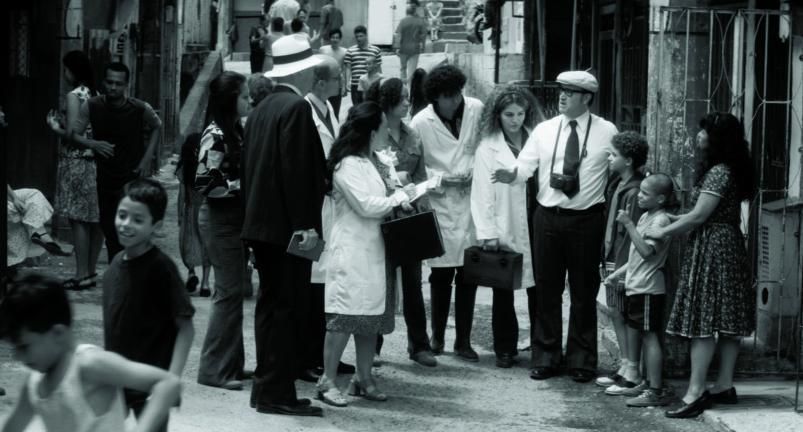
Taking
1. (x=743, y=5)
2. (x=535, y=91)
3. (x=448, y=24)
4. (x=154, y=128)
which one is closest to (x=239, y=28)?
(x=448, y=24)

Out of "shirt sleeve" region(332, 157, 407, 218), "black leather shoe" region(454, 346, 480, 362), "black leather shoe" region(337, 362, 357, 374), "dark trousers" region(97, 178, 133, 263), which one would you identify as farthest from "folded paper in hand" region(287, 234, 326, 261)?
"dark trousers" region(97, 178, 133, 263)

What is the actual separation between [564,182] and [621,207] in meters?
0.44

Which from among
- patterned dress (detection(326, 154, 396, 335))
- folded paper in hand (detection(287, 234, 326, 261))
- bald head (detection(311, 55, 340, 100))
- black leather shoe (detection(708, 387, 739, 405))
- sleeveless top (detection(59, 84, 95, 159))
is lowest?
black leather shoe (detection(708, 387, 739, 405))

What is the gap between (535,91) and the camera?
51.8ft

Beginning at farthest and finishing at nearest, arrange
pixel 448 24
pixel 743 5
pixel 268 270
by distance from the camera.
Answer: pixel 448 24
pixel 743 5
pixel 268 270

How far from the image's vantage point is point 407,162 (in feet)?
30.2

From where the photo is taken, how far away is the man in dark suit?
732 centimetres

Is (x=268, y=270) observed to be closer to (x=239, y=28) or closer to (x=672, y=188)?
(x=672, y=188)

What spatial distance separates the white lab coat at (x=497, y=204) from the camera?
917 cm

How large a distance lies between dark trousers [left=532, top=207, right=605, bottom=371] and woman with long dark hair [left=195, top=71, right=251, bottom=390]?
1908mm

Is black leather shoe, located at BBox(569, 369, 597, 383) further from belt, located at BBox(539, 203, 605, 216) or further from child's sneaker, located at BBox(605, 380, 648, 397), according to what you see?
belt, located at BBox(539, 203, 605, 216)

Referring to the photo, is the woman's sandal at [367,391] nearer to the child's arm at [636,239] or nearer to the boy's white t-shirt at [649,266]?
the boy's white t-shirt at [649,266]

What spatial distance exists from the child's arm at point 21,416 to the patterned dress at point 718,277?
4608mm

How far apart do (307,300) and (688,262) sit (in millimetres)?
2101
